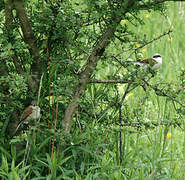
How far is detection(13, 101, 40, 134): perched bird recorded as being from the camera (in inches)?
118

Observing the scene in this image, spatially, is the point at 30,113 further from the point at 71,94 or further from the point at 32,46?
the point at 32,46

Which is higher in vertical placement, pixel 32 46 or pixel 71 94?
pixel 32 46

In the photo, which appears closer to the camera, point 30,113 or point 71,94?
point 30,113

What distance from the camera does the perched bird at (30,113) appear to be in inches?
118

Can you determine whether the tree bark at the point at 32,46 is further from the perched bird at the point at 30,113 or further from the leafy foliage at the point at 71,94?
the perched bird at the point at 30,113

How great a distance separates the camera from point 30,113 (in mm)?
3096

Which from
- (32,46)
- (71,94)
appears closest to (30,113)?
(71,94)

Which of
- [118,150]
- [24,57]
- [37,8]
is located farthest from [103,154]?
[37,8]

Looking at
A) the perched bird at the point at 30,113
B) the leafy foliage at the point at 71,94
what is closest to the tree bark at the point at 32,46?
the leafy foliage at the point at 71,94

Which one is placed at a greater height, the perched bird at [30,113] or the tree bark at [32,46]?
the tree bark at [32,46]

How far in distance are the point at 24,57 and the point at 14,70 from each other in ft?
0.65

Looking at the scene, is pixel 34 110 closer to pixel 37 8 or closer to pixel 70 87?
pixel 70 87

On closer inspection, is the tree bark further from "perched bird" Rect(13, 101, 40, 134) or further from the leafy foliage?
"perched bird" Rect(13, 101, 40, 134)

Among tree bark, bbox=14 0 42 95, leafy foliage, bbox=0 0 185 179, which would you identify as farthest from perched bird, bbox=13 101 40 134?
tree bark, bbox=14 0 42 95
